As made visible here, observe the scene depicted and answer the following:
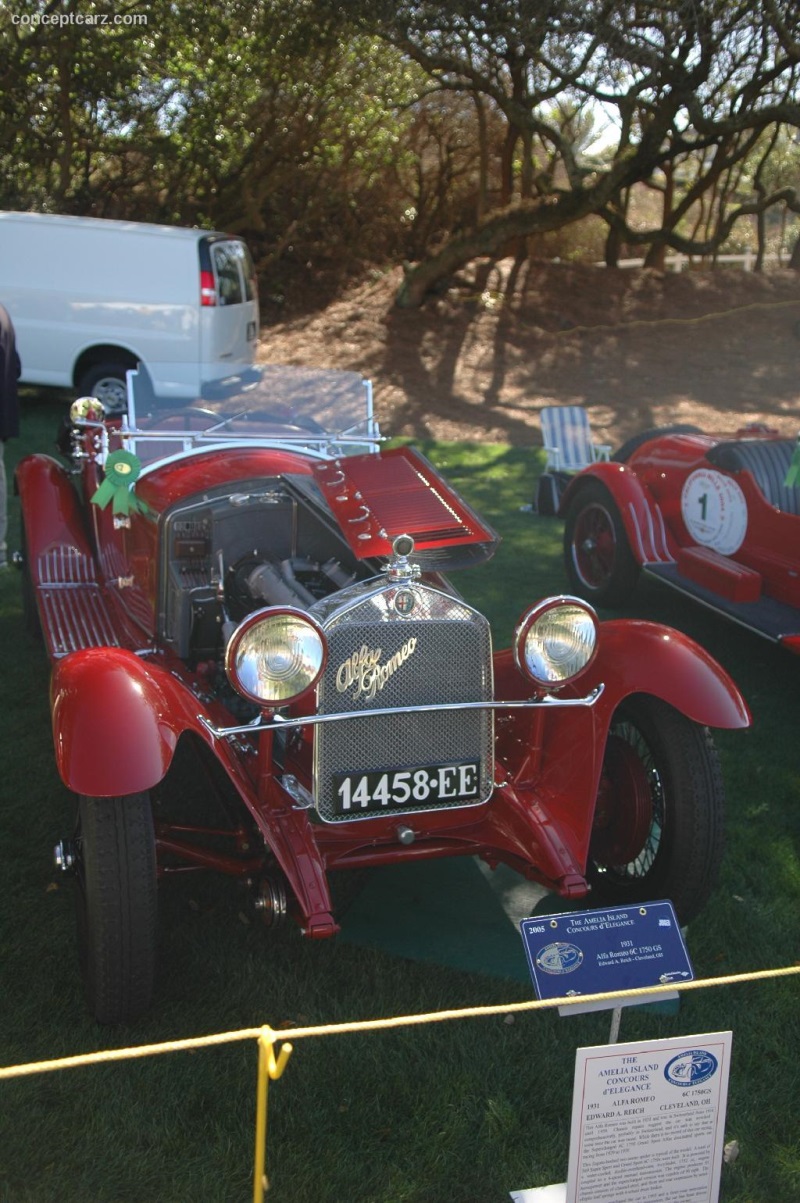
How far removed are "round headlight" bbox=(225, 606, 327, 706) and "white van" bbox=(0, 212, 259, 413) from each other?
7.67m

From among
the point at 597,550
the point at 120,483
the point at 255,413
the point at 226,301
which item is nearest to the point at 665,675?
the point at 120,483

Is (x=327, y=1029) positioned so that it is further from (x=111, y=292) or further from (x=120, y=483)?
(x=111, y=292)

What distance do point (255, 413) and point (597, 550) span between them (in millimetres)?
2559

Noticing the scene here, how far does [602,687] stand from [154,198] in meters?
14.2

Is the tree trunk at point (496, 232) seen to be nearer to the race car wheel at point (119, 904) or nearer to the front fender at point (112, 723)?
the front fender at point (112, 723)

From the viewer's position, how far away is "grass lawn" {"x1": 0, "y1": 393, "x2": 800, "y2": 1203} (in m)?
2.53

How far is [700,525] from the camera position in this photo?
6039 millimetres

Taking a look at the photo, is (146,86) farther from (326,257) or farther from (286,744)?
(286,744)

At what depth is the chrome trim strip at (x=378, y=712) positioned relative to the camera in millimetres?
2943

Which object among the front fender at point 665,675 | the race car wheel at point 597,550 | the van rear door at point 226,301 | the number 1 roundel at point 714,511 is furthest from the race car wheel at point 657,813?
the van rear door at point 226,301

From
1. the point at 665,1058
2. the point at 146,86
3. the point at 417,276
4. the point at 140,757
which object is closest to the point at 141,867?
the point at 140,757

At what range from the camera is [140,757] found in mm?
2801

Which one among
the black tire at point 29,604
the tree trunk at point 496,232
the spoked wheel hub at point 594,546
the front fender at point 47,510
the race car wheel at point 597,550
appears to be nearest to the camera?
the front fender at point 47,510

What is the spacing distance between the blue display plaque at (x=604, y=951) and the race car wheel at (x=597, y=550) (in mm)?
3863
